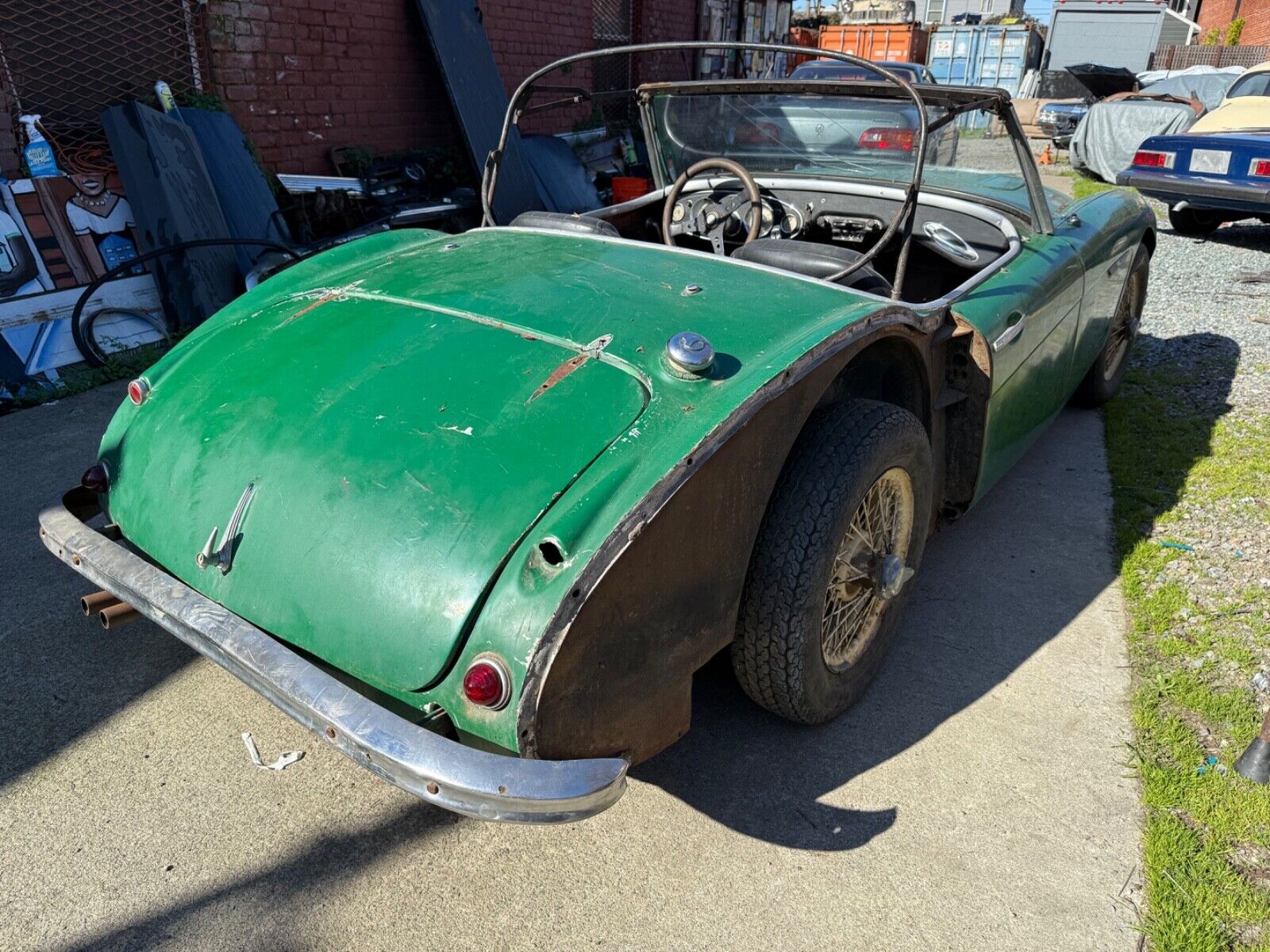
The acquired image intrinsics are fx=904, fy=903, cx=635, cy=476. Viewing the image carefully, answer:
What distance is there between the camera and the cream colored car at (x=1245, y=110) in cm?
870

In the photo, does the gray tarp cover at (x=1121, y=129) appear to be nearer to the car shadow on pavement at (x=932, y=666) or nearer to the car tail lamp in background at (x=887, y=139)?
the car shadow on pavement at (x=932, y=666)

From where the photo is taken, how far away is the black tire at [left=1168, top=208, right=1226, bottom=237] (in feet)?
29.9

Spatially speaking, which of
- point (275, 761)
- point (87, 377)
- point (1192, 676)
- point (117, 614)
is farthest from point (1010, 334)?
point (87, 377)

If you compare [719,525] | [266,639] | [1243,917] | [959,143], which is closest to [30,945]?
[266,639]

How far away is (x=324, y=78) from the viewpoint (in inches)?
284

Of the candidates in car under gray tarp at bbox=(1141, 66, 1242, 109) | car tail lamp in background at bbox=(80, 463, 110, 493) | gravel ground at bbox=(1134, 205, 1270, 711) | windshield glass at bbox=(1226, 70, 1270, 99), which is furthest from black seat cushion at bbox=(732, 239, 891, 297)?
car under gray tarp at bbox=(1141, 66, 1242, 109)

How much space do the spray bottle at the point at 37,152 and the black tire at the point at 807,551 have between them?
16.9 feet

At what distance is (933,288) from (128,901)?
3.41 meters

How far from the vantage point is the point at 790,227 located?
360cm

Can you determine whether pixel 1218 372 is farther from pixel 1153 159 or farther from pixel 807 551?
pixel 807 551

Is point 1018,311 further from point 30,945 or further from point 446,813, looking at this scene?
point 30,945

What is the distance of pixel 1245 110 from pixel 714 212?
821cm

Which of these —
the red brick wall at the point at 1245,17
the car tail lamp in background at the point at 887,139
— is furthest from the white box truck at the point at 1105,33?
the car tail lamp in background at the point at 887,139

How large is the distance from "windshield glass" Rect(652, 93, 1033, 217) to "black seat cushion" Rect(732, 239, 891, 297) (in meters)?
1.00
